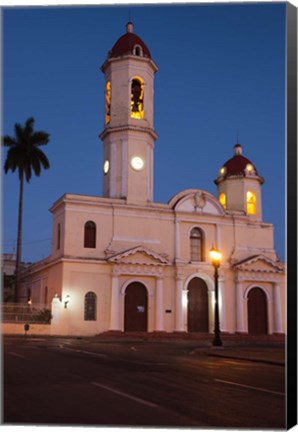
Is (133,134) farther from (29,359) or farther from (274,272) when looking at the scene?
(29,359)

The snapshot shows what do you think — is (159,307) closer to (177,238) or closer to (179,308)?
(179,308)

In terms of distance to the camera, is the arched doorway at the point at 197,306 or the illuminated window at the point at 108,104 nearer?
the arched doorway at the point at 197,306

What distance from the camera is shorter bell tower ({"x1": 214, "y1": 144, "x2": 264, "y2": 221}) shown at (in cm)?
4559

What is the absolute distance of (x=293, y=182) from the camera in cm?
693

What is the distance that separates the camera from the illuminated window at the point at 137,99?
40.0 m

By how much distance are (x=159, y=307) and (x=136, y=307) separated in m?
1.45

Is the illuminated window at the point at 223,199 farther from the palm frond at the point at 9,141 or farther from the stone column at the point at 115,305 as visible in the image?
the palm frond at the point at 9,141

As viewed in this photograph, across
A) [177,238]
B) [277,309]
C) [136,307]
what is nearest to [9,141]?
[177,238]

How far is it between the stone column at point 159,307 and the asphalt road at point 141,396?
2441cm

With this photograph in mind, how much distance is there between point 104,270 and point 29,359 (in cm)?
2258

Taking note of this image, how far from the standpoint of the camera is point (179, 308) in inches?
1524

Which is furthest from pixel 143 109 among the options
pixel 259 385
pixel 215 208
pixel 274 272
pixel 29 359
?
pixel 259 385

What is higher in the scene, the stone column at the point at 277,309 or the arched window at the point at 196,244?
the arched window at the point at 196,244

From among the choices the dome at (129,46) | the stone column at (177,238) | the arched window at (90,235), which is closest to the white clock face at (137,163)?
the stone column at (177,238)
